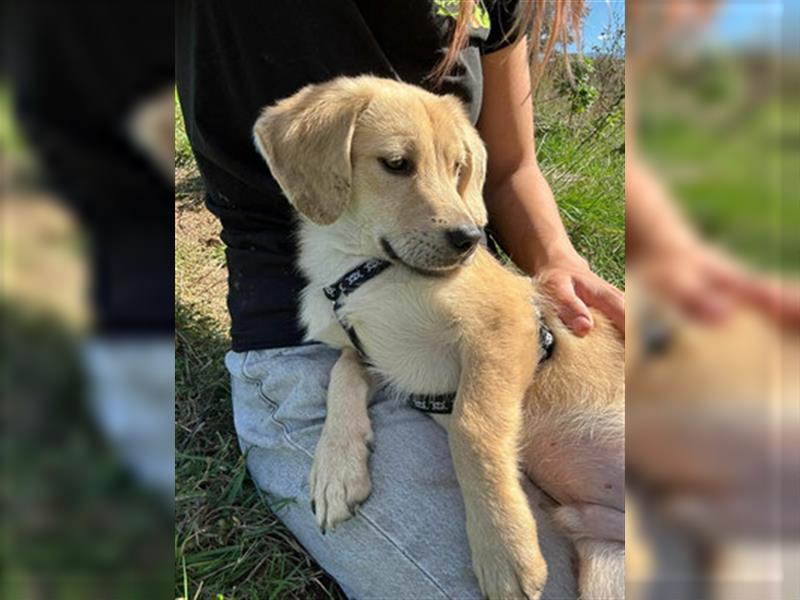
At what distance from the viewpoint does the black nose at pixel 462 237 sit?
5.72 feet

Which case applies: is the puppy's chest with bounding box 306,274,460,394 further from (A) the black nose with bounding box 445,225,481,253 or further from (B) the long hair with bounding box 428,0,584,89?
(B) the long hair with bounding box 428,0,584,89

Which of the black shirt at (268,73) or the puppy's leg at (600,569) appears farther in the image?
the black shirt at (268,73)

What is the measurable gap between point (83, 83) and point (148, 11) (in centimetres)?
10

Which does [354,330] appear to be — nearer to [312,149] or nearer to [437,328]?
[437,328]

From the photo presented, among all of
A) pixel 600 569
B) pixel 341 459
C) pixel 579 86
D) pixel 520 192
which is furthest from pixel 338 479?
pixel 579 86

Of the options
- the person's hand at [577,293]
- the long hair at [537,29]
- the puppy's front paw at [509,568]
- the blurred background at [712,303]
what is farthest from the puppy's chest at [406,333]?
the blurred background at [712,303]

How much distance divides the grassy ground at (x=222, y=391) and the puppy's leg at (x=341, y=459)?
10.4 inches

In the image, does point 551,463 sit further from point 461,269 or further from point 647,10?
point 647,10

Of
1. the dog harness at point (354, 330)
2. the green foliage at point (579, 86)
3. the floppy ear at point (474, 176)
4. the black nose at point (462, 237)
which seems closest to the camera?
the black nose at point (462, 237)

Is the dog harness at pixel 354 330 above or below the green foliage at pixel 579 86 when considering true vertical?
below

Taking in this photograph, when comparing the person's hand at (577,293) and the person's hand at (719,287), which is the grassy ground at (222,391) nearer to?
the person's hand at (577,293)

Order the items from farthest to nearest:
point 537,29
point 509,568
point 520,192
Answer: point 520,192
point 537,29
point 509,568

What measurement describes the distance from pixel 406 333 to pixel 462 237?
0.31 metres

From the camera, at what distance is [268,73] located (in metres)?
1.90
